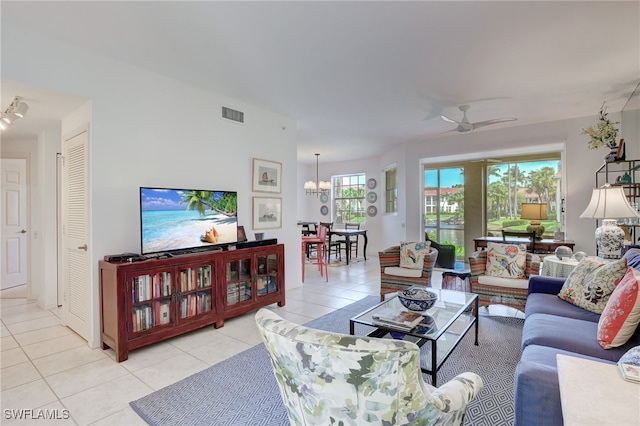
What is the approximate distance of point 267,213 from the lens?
4.49 meters

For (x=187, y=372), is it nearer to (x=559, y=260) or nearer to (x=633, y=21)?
(x=559, y=260)

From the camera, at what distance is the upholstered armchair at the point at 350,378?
0.94 meters

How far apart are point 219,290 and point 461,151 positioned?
506cm

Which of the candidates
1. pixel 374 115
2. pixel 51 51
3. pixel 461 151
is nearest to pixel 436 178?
pixel 461 151

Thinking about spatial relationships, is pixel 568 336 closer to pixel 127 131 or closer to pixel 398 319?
pixel 398 319

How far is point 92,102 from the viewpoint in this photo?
9.24 feet

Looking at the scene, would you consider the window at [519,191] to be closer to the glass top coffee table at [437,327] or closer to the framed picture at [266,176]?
the glass top coffee table at [437,327]

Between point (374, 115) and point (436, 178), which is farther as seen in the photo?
point (436, 178)

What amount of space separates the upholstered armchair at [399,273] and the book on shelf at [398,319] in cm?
155

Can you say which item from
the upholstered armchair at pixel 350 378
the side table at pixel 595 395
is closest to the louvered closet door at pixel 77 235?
the upholstered armchair at pixel 350 378

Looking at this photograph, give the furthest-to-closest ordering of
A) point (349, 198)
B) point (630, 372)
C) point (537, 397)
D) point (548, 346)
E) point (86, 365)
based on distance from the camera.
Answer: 1. point (349, 198)
2. point (86, 365)
3. point (548, 346)
4. point (537, 397)
5. point (630, 372)

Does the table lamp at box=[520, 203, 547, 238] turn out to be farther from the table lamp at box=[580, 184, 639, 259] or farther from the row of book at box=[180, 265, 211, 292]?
the row of book at box=[180, 265, 211, 292]

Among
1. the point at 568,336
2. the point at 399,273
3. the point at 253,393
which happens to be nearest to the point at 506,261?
the point at 399,273

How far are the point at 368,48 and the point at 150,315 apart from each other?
3.10 meters
